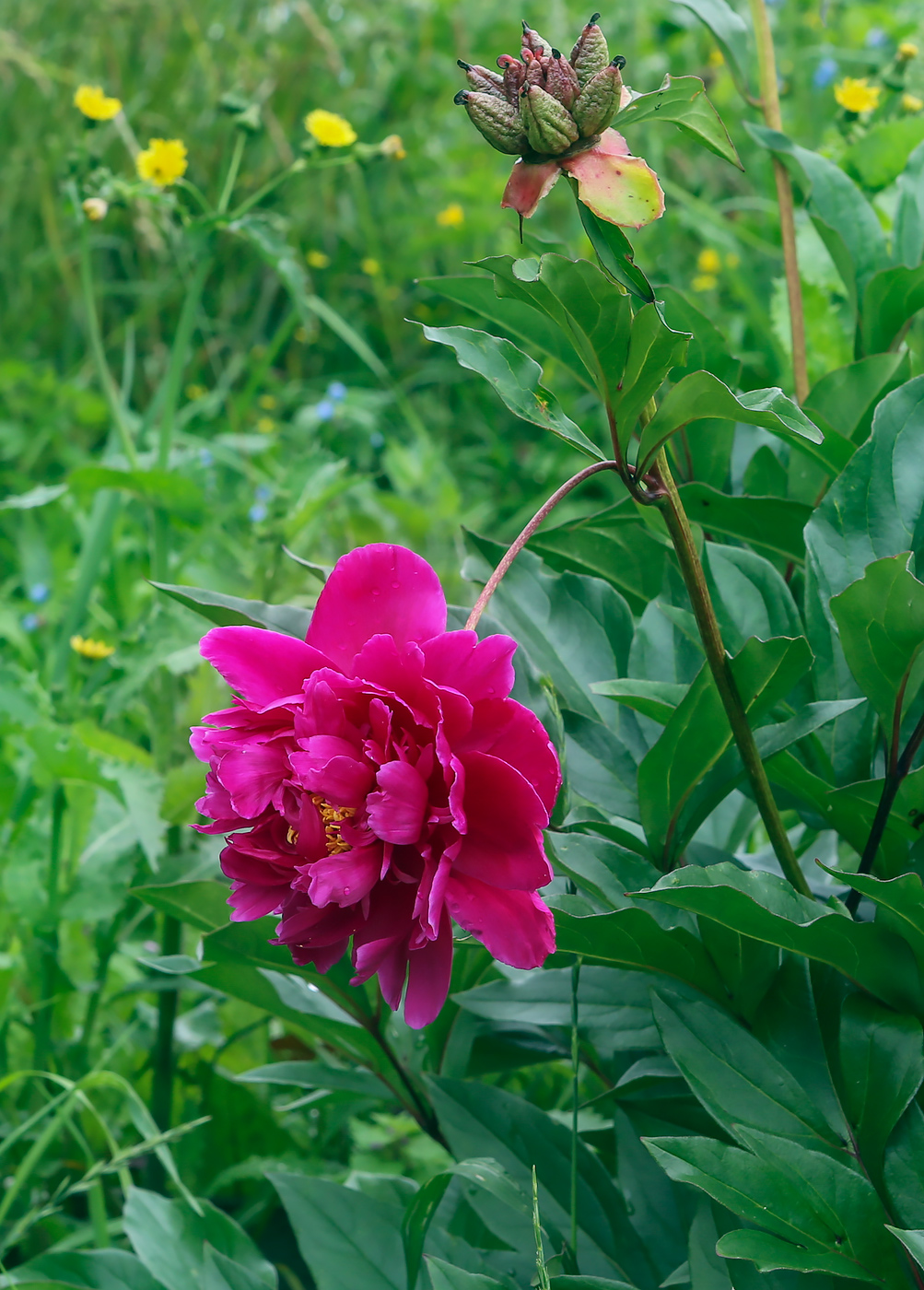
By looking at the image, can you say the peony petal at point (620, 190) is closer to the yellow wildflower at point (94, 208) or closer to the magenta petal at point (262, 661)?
the magenta petal at point (262, 661)

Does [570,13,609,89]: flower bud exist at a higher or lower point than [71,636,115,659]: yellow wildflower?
higher

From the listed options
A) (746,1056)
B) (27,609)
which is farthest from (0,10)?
(746,1056)

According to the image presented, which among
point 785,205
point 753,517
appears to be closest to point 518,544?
point 753,517

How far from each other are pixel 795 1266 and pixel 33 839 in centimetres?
76

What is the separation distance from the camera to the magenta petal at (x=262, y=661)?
480 mm

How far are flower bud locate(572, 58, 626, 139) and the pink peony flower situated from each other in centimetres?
19

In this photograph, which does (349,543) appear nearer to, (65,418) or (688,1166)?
(65,418)

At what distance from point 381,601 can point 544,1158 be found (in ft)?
1.27

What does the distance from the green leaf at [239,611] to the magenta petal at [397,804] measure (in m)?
0.19

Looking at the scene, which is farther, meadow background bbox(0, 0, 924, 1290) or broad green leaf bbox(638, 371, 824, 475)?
meadow background bbox(0, 0, 924, 1290)

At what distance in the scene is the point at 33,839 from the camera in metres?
1.03

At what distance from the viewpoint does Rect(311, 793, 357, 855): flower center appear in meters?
0.45

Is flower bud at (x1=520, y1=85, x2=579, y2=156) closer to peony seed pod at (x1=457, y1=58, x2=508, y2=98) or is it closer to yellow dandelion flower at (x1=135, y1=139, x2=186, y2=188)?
peony seed pod at (x1=457, y1=58, x2=508, y2=98)

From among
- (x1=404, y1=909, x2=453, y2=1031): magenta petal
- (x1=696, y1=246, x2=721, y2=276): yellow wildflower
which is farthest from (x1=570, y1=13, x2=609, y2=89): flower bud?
(x1=696, y1=246, x2=721, y2=276): yellow wildflower
